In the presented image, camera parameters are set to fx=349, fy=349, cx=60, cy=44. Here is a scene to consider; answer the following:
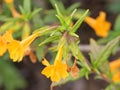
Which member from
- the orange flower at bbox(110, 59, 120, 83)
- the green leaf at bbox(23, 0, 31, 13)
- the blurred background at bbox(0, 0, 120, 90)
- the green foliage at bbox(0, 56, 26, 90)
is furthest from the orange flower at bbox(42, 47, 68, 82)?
the green foliage at bbox(0, 56, 26, 90)

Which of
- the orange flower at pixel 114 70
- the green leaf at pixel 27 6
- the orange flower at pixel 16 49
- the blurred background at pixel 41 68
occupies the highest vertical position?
the orange flower at pixel 16 49

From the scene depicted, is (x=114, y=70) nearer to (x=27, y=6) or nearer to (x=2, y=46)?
(x=27, y=6)

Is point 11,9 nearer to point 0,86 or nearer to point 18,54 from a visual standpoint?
point 18,54

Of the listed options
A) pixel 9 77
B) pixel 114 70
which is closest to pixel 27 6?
pixel 114 70

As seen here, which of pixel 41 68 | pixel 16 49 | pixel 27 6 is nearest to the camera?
pixel 16 49

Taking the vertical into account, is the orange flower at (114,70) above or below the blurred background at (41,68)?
above

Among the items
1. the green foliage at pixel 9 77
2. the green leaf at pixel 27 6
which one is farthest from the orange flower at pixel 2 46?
the green foliage at pixel 9 77

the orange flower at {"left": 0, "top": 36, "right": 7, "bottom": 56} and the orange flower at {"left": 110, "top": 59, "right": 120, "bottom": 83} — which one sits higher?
the orange flower at {"left": 0, "top": 36, "right": 7, "bottom": 56}

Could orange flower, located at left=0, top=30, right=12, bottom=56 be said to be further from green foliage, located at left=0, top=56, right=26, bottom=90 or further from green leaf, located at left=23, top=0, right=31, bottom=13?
green foliage, located at left=0, top=56, right=26, bottom=90

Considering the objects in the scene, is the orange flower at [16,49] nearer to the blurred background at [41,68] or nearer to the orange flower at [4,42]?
the orange flower at [4,42]
